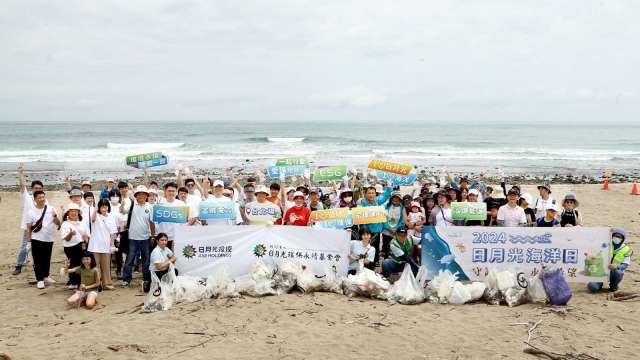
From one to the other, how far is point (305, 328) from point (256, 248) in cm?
178

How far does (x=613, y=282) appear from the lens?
23.8 ft

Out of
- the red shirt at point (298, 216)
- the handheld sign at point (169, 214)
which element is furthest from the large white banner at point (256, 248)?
the red shirt at point (298, 216)

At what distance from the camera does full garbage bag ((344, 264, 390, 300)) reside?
6.91 m

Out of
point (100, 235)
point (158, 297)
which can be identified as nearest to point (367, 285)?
point (158, 297)

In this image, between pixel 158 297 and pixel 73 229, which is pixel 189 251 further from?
pixel 73 229

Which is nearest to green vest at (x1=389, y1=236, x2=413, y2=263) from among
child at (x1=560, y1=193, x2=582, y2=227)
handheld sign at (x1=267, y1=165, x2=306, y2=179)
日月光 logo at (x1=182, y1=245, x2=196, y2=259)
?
child at (x1=560, y1=193, x2=582, y2=227)

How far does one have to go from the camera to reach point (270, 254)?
7422mm

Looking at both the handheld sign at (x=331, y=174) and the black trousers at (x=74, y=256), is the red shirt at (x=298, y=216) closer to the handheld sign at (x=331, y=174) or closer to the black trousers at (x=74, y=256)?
the handheld sign at (x=331, y=174)

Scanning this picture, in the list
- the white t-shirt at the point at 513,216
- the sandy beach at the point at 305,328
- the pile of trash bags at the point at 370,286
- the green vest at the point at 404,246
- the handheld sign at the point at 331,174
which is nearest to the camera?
the sandy beach at the point at 305,328

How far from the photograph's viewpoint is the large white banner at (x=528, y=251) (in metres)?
7.25

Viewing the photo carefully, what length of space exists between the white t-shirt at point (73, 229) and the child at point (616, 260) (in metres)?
7.68

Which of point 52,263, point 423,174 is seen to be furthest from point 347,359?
point 423,174

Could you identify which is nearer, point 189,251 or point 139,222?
point 189,251

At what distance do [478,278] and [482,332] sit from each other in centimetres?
154
